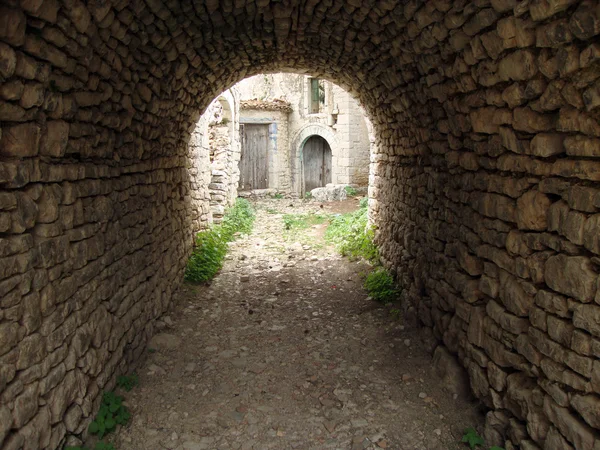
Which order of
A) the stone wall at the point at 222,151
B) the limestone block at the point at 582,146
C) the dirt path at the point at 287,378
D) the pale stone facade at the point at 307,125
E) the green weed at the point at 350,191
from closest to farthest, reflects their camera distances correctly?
1. the limestone block at the point at 582,146
2. the dirt path at the point at 287,378
3. the stone wall at the point at 222,151
4. the green weed at the point at 350,191
5. the pale stone facade at the point at 307,125

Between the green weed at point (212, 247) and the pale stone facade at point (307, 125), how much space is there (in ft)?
22.8

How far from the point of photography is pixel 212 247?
8.14 metres

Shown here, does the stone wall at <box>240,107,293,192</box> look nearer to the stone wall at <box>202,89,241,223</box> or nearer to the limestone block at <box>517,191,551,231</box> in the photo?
the stone wall at <box>202,89,241,223</box>

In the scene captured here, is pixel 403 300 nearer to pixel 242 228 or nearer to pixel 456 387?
pixel 456 387

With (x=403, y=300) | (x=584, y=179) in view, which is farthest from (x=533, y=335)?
(x=403, y=300)

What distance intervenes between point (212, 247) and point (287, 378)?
13.5ft

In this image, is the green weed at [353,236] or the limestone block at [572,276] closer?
the limestone block at [572,276]

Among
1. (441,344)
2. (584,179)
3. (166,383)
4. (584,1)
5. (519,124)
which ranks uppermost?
(584,1)

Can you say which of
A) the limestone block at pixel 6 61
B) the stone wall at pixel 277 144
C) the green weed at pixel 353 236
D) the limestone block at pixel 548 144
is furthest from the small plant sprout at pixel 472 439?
the stone wall at pixel 277 144

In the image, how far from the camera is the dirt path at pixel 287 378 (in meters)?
3.58

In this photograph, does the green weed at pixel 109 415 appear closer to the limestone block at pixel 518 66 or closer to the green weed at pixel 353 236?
the limestone block at pixel 518 66

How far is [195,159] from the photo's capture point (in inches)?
328

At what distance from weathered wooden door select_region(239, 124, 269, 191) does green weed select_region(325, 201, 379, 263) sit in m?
8.81

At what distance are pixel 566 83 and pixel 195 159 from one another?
6703mm
